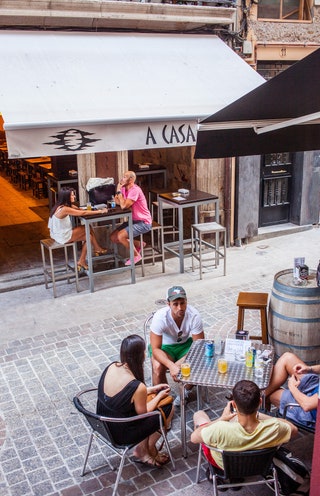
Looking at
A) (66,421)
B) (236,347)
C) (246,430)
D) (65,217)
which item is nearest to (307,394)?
(236,347)

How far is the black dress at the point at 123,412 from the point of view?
4109 mm

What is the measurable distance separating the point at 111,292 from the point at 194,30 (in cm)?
484

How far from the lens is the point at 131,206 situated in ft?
28.1

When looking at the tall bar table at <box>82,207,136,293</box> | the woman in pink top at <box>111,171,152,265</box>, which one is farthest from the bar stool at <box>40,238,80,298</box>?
the woman in pink top at <box>111,171,152,265</box>

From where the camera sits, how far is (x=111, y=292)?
8.30m

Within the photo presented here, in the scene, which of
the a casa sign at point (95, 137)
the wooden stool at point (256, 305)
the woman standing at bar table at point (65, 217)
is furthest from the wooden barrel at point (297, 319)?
the woman standing at bar table at point (65, 217)

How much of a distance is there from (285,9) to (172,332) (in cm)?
760

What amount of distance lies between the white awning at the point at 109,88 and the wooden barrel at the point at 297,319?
115 inches

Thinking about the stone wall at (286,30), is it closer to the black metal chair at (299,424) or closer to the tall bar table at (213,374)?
the tall bar table at (213,374)

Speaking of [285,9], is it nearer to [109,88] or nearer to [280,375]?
[109,88]

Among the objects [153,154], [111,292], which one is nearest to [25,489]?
[111,292]

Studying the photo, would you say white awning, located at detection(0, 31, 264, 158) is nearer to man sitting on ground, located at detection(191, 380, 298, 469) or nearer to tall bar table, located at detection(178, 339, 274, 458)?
tall bar table, located at detection(178, 339, 274, 458)

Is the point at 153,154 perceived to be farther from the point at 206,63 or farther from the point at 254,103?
the point at 254,103

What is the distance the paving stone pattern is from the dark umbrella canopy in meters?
2.47
